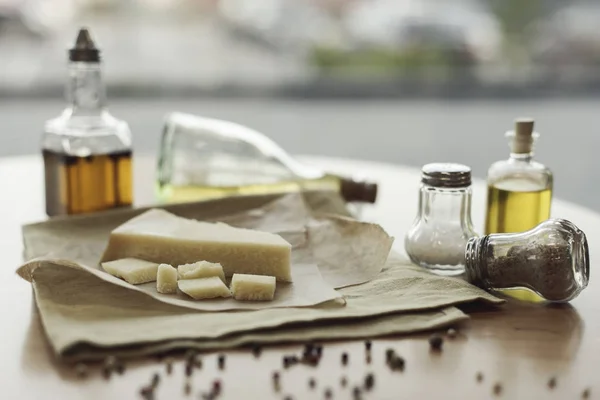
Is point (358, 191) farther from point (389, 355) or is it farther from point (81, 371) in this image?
point (81, 371)

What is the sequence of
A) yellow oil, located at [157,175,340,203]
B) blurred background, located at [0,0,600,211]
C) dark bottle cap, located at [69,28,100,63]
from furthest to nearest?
blurred background, located at [0,0,600,211], yellow oil, located at [157,175,340,203], dark bottle cap, located at [69,28,100,63]

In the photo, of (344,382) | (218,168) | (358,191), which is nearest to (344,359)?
(344,382)

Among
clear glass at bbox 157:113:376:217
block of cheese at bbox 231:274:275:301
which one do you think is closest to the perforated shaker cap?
block of cheese at bbox 231:274:275:301

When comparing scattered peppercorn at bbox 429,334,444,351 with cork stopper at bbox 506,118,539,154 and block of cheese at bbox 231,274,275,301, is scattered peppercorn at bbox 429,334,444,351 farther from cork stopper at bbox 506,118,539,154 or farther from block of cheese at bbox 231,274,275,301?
cork stopper at bbox 506,118,539,154

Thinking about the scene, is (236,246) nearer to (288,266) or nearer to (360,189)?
(288,266)

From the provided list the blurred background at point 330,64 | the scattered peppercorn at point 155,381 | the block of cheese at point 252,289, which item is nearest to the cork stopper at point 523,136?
the block of cheese at point 252,289

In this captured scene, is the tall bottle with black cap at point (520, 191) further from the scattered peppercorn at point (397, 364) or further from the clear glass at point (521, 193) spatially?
Result: the scattered peppercorn at point (397, 364)
